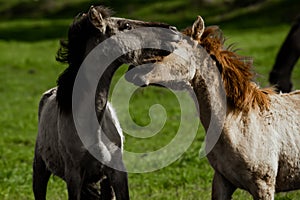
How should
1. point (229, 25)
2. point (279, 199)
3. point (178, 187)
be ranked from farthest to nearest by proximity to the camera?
point (229, 25) → point (178, 187) → point (279, 199)

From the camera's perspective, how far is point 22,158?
13.5 meters

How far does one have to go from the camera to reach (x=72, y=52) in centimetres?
756

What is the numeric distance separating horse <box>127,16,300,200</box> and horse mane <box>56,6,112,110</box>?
4.48 feet

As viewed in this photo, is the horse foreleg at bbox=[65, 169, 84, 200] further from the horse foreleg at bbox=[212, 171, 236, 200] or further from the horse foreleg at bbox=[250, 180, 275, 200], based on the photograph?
the horse foreleg at bbox=[250, 180, 275, 200]

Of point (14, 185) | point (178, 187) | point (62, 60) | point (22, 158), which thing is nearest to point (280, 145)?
point (62, 60)

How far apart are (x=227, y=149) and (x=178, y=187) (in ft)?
13.7

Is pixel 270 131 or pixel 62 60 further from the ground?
pixel 62 60

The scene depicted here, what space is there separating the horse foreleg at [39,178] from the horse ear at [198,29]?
3.29 m

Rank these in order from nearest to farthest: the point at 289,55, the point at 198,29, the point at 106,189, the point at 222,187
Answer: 1. the point at 198,29
2. the point at 222,187
3. the point at 106,189
4. the point at 289,55

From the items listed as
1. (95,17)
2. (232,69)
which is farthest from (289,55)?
(232,69)

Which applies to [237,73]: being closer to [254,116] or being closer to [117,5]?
[254,116]

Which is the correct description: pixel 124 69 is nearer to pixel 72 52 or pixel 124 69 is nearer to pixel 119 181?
pixel 72 52

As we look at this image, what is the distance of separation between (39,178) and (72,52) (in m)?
2.12

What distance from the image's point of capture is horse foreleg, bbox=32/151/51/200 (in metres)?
8.84
